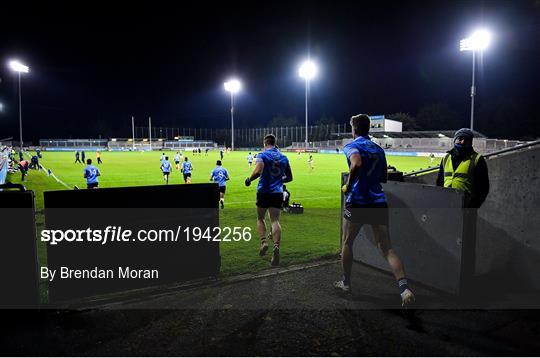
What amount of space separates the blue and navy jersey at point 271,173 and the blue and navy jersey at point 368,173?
198cm

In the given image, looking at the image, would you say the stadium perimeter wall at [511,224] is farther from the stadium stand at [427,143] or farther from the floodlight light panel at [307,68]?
the floodlight light panel at [307,68]

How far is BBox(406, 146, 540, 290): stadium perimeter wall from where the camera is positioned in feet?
16.4

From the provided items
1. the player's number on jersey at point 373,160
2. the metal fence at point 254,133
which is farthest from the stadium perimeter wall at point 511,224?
the metal fence at point 254,133

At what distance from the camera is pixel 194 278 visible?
17.3 ft

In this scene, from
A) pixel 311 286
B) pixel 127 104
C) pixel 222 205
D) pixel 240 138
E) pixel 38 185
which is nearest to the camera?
pixel 311 286

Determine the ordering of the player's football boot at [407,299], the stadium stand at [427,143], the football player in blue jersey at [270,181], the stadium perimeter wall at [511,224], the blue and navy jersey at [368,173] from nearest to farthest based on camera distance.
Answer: the player's football boot at [407,299] → the blue and navy jersey at [368,173] → the stadium perimeter wall at [511,224] → the football player in blue jersey at [270,181] → the stadium stand at [427,143]

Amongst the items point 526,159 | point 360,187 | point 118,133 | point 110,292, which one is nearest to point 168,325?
point 110,292

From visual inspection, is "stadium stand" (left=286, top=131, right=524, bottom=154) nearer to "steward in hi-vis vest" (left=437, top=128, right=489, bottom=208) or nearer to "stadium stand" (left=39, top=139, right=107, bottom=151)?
"steward in hi-vis vest" (left=437, top=128, right=489, bottom=208)

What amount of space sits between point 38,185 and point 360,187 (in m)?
21.3

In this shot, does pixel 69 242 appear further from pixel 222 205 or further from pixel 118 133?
pixel 118 133

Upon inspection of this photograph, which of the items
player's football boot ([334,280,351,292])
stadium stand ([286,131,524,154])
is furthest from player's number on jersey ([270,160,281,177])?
stadium stand ([286,131,524,154])

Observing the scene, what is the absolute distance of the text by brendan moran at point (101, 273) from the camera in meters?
4.47

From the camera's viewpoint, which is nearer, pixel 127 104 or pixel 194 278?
pixel 194 278

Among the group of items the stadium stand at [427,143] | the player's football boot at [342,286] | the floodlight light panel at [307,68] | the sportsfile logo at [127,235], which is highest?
the floodlight light panel at [307,68]
